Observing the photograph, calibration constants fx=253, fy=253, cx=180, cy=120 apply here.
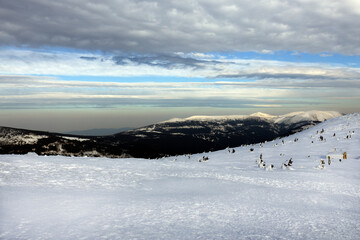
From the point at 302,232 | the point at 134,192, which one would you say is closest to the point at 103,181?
the point at 134,192

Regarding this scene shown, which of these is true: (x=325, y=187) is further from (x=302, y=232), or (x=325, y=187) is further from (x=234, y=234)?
(x=234, y=234)

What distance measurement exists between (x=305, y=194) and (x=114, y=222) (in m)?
9.48

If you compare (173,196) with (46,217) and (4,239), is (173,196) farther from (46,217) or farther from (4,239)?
(4,239)

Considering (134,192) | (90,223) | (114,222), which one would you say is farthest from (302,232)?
(134,192)

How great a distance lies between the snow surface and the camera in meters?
6.82

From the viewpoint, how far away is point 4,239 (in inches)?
230

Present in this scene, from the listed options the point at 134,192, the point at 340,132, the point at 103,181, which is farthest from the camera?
the point at 340,132

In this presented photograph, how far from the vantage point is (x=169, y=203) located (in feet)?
32.1

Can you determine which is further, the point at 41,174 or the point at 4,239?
the point at 41,174

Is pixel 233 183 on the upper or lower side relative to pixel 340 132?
lower

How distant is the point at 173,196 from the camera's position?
11188 millimetres

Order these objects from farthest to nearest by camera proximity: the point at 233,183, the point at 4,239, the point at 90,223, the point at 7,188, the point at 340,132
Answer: the point at 340,132, the point at 233,183, the point at 7,188, the point at 90,223, the point at 4,239

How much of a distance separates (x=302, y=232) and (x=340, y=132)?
35.9 metres

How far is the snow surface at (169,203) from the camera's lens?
22.4ft
